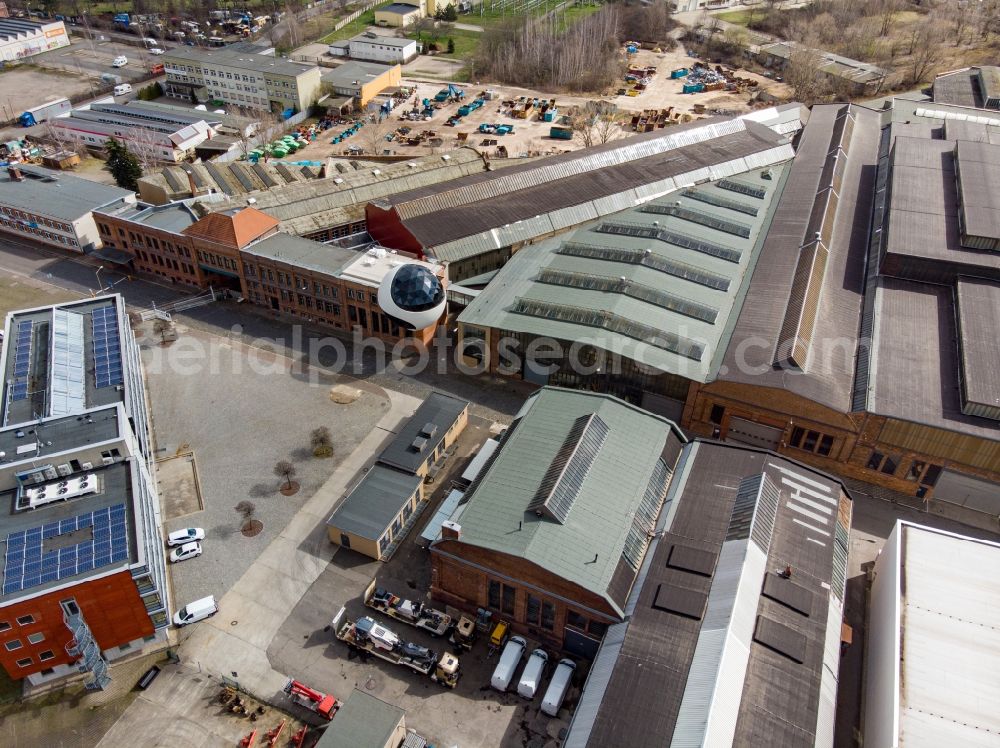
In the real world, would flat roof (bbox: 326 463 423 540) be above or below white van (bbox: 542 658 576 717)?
above

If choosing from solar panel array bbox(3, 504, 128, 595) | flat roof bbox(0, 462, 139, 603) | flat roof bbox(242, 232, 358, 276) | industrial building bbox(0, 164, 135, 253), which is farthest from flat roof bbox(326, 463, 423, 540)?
industrial building bbox(0, 164, 135, 253)

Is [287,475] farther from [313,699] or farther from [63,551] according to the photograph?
[313,699]

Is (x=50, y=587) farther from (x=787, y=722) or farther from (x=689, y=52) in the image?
(x=689, y=52)

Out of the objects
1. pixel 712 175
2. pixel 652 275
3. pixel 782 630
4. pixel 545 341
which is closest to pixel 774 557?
pixel 782 630

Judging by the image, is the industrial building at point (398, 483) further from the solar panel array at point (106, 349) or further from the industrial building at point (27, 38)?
the industrial building at point (27, 38)

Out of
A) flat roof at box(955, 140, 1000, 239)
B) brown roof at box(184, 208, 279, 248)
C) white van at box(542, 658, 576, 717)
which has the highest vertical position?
flat roof at box(955, 140, 1000, 239)

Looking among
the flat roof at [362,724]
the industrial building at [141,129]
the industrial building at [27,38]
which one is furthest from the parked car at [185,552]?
the industrial building at [27,38]

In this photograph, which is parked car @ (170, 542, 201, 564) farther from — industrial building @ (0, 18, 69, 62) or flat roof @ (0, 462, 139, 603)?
industrial building @ (0, 18, 69, 62)

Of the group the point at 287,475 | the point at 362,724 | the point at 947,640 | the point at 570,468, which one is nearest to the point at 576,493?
the point at 570,468
